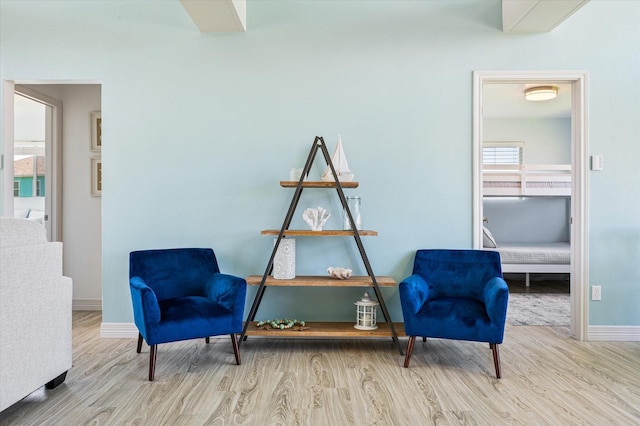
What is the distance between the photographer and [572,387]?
98.9 inches

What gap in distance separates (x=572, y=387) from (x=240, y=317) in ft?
6.42

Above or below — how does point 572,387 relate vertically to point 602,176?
below

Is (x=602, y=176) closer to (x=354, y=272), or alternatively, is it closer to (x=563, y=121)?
(x=354, y=272)

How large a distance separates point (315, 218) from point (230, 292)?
0.80m

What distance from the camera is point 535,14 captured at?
3184mm

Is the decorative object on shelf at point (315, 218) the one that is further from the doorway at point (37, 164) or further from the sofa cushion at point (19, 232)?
the doorway at point (37, 164)

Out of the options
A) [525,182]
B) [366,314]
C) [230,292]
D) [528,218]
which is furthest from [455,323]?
[528,218]

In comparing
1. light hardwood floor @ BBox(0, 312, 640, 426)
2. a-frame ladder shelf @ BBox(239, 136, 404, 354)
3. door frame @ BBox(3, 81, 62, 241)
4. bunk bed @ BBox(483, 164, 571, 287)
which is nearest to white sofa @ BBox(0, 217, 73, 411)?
light hardwood floor @ BBox(0, 312, 640, 426)

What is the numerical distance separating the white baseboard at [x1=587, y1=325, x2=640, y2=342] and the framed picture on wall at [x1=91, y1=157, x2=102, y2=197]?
443 centimetres

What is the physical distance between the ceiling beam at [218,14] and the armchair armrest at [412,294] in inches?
86.0

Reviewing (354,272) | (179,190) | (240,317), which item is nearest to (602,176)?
(354,272)

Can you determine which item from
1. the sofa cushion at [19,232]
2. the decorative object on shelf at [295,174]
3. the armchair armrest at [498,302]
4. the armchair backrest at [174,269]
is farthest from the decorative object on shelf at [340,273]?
the sofa cushion at [19,232]

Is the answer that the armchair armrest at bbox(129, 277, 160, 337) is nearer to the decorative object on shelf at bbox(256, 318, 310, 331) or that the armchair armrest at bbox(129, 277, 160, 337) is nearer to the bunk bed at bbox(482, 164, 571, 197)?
the decorative object on shelf at bbox(256, 318, 310, 331)

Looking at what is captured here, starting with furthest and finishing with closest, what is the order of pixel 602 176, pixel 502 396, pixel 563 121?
pixel 563 121 → pixel 602 176 → pixel 502 396
